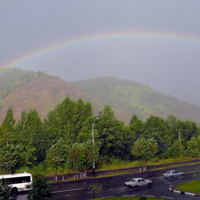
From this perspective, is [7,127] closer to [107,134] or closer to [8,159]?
[8,159]

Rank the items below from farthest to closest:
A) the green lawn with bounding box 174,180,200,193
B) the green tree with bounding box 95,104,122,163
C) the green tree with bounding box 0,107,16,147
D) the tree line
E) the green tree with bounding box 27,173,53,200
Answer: the green tree with bounding box 95,104,122,163 → the green tree with bounding box 0,107,16,147 → the tree line → the green lawn with bounding box 174,180,200,193 → the green tree with bounding box 27,173,53,200

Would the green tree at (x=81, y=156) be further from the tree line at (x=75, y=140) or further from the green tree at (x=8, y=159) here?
the green tree at (x=8, y=159)

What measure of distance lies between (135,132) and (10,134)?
38.8 m

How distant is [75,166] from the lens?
4256 cm

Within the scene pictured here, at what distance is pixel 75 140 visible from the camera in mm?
58469

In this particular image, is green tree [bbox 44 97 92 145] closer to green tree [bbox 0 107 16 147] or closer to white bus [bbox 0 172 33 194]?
green tree [bbox 0 107 16 147]

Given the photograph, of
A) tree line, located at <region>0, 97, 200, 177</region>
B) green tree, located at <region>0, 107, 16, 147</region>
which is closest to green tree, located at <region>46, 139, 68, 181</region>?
tree line, located at <region>0, 97, 200, 177</region>

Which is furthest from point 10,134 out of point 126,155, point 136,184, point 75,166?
point 136,184

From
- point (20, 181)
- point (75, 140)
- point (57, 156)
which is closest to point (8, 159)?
point (57, 156)

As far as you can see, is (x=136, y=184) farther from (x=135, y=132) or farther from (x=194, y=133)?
(x=194, y=133)

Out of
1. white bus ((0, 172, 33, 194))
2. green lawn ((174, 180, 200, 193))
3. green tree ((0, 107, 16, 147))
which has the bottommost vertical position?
green lawn ((174, 180, 200, 193))

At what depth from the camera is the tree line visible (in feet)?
140

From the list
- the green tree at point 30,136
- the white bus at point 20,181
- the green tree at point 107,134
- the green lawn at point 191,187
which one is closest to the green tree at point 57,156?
the white bus at point 20,181

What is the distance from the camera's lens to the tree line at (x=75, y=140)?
42531mm
